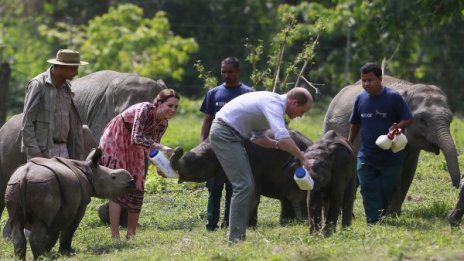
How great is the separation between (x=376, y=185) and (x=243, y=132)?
2.45 m

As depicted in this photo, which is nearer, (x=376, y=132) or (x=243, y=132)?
(x=243, y=132)

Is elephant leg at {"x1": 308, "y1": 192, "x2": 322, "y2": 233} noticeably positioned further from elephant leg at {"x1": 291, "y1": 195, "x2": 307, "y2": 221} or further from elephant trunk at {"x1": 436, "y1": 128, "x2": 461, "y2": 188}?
elephant trunk at {"x1": 436, "y1": 128, "x2": 461, "y2": 188}

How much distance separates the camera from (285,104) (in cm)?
1160

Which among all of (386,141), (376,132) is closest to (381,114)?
(376,132)

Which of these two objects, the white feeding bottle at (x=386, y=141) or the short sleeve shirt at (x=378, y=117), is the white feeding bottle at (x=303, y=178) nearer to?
the white feeding bottle at (x=386, y=141)

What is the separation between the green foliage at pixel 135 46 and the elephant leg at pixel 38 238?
16996 mm

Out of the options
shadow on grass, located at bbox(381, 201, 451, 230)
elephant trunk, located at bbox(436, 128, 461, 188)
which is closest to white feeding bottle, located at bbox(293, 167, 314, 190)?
shadow on grass, located at bbox(381, 201, 451, 230)

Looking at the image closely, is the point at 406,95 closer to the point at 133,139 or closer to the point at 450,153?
the point at 450,153

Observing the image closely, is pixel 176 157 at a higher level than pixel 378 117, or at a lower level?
lower

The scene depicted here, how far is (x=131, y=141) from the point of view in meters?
13.0

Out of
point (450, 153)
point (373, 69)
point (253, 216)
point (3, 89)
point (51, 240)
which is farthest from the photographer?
point (3, 89)

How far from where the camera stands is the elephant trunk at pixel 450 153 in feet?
47.0

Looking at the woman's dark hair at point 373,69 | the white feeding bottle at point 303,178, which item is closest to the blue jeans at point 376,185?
the woman's dark hair at point 373,69

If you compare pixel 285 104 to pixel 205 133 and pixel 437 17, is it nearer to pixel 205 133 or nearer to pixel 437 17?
pixel 205 133
